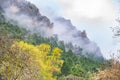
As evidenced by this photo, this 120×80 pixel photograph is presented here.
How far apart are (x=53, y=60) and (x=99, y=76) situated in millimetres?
70865

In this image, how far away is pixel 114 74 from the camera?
21.3 m

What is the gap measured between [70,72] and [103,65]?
281 feet

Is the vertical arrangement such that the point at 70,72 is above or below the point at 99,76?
above

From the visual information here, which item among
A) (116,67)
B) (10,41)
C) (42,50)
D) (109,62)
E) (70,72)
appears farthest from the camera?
(70,72)

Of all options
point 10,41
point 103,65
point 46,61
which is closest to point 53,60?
point 46,61

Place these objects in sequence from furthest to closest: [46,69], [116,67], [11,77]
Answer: [46,69] → [11,77] → [116,67]

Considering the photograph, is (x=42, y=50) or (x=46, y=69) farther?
(x=42, y=50)

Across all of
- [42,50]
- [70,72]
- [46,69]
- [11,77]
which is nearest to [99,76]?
[11,77]

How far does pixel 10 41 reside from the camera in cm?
1752

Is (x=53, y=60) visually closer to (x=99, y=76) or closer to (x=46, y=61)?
(x=46, y=61)

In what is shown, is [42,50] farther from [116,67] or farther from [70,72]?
[116,67]

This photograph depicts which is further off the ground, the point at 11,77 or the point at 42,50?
the point at 42,50

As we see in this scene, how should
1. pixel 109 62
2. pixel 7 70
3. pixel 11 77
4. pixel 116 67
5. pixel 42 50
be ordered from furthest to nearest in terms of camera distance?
pixel 42 50, pixel 11 77, pixel 7 70, pixel 109 62, pixel 116 67

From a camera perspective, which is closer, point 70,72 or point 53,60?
point 53,60
